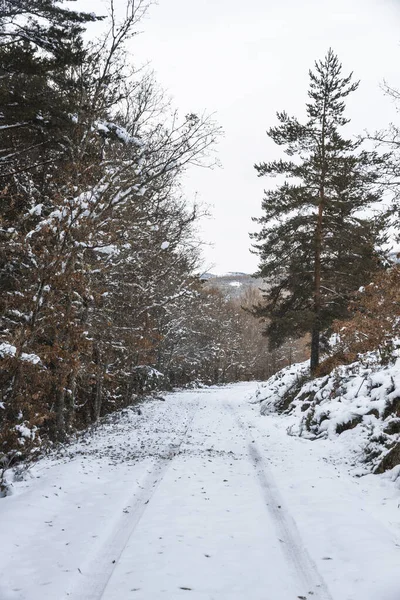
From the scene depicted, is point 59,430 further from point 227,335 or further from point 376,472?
point 227,335

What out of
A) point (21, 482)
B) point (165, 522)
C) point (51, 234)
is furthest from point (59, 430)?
point (165, 522)

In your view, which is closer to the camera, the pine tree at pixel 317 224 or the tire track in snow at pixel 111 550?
the tire track in snow at pixel 111 550

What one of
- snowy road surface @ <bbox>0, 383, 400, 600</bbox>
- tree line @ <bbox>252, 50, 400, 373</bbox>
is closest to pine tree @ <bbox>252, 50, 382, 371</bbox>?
tree line @ <bbox>252, 50, 400, 373</bbox>

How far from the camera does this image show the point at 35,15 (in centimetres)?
967

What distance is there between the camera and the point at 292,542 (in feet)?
14.9

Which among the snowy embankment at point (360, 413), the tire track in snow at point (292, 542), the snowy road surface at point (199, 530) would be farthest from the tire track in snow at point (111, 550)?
the snowy embankment at point (360, 413)

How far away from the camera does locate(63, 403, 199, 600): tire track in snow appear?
3.48 metres

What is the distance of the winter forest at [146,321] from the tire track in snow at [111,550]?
2cm

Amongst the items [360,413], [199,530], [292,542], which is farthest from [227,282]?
[292,542]

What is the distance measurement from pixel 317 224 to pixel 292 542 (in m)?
16.2

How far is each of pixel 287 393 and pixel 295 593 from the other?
15.1 m

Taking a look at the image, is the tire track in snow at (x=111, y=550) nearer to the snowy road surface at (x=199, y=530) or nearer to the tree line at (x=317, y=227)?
the snowy road surface at (x=199, y=530)

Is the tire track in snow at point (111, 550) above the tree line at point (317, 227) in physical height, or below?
below

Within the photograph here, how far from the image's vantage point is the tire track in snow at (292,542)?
143 inches
